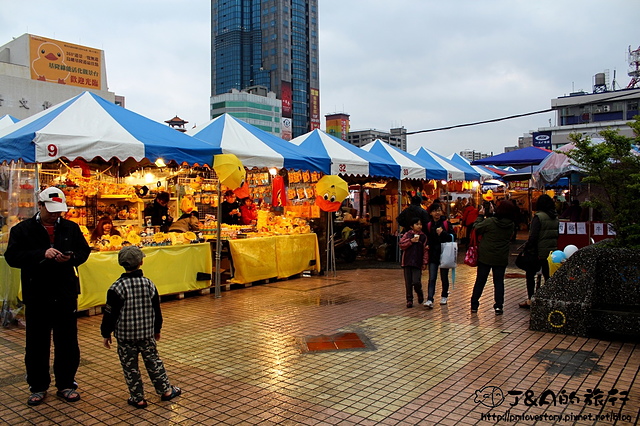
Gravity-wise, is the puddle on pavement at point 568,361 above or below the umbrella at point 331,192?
below

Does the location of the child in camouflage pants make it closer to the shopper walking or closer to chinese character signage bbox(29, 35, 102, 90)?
the shopper walking

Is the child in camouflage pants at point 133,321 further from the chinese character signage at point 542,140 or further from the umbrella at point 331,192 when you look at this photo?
the chinese character signage at point 542,140

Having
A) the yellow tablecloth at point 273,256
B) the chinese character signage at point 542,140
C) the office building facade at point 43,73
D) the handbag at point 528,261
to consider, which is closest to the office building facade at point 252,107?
the office building facade at point 43,73

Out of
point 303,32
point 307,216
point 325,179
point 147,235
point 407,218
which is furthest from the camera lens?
point 303,32

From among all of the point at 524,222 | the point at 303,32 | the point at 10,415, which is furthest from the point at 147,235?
the point at 303,32

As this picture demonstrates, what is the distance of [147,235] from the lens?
28.8 feet

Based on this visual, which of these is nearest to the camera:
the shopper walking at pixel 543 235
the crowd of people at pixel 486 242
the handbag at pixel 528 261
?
the crowd of people at pixel 486 242

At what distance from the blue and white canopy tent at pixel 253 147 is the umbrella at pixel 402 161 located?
3.33 meters

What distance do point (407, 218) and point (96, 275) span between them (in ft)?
15.7

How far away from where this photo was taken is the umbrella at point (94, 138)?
6742mm

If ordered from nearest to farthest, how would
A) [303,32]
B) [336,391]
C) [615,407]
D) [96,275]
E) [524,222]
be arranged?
[615,407], [336,391], [96,275], [524,222], [303,32]

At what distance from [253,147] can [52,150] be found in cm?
370

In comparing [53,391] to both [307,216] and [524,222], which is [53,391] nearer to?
[307,216]

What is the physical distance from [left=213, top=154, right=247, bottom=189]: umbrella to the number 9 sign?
2.49 m
